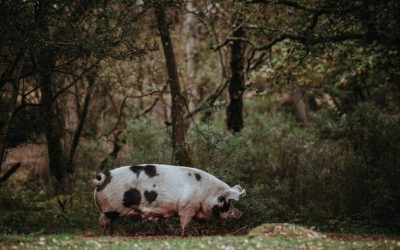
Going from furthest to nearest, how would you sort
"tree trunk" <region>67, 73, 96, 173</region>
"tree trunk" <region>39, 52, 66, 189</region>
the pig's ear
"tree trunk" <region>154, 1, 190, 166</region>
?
"tree trunk" <region>67, 73, 96, 173</region>, "tree trunk" <region>154, 1, 190, 166</region>, "tree trunk" <region>39, 52, 66, 189</region>, the pig's ear

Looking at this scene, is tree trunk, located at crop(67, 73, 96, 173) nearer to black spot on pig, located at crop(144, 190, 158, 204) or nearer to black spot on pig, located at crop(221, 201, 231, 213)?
black spot on pig, located at crop(144, 190, 158, 204)

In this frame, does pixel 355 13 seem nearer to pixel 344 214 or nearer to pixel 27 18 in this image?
pixel 344 214

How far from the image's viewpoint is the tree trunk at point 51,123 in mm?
18375

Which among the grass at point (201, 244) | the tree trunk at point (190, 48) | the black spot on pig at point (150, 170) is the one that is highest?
the tree trunk at point (190, 48)

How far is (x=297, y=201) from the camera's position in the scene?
70.8 feet

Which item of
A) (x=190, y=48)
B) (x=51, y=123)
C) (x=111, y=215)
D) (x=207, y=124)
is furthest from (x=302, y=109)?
(x=111, y=215)

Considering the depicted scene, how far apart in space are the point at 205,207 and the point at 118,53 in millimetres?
5147

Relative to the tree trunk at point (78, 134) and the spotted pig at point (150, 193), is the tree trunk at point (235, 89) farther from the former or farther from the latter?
the spotted pig at point (150, 193)

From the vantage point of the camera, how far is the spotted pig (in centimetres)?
1541

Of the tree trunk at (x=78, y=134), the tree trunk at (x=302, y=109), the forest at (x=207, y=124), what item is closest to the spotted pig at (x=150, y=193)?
the forest at (x=207, y=124)

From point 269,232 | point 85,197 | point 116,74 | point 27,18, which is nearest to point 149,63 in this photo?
point 116,74

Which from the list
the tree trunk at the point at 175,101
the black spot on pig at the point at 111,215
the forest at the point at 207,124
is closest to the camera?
the black spot on pig at the point at 111,215

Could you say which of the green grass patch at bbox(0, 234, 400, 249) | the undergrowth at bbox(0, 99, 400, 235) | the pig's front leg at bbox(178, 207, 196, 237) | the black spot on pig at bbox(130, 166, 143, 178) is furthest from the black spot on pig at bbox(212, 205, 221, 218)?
the green grass patch at bbox(0, 234, 400, 249)

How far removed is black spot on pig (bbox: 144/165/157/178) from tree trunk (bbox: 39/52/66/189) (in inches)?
180
